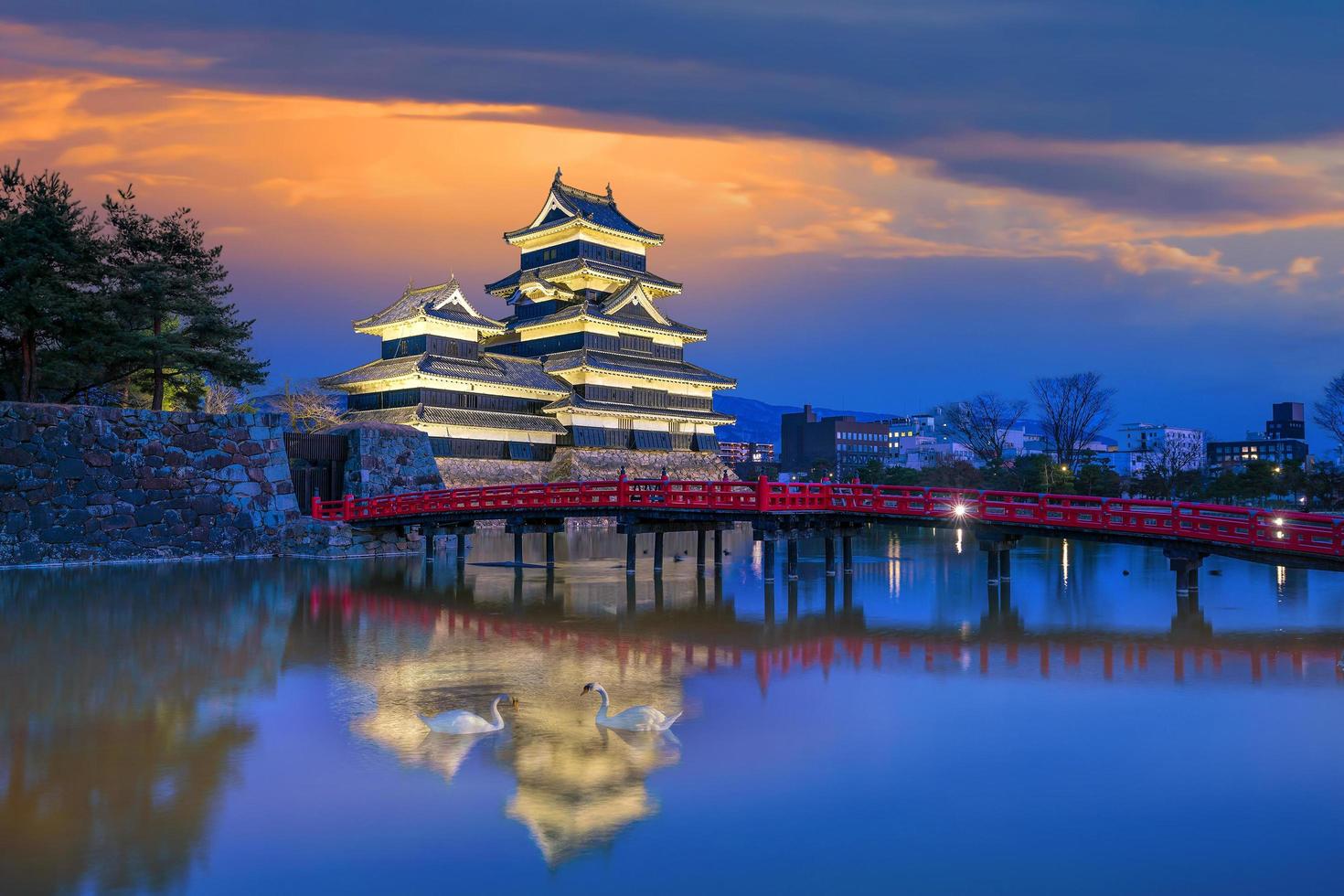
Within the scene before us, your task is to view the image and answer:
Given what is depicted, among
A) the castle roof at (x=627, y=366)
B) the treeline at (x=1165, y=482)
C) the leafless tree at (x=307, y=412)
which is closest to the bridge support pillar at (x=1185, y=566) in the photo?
the treeline at (x=1165, y=482)

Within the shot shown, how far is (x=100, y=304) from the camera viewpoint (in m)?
36.1

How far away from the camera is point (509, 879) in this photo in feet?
25.4

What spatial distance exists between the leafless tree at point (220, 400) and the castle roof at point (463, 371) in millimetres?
6518

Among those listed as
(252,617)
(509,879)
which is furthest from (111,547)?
(509,879)

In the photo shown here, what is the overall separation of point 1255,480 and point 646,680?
6633 centimetres

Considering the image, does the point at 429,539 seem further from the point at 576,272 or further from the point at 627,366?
the point at 576,272

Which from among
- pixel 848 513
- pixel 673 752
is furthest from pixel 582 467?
pixel 673 752

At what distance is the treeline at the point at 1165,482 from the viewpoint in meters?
63.4

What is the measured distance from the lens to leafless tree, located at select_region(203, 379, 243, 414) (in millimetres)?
60156

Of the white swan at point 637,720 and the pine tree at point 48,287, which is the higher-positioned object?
the pine tree at point 48,287

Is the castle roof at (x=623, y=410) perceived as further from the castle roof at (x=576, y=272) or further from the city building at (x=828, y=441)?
the city building at (x=828, y=441)

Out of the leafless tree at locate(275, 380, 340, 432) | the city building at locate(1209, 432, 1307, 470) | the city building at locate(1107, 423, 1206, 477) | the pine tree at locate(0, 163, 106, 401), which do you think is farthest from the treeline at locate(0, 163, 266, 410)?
the city building at locate(1209, 432, 1307, 470)

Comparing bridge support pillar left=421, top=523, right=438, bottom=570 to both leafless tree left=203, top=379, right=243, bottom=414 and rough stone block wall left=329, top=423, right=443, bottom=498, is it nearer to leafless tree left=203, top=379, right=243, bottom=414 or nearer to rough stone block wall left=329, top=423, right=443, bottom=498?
rough stone block wall left=329, top=423, right=443, bottom=498

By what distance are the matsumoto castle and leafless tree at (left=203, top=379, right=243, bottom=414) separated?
6774 mm
